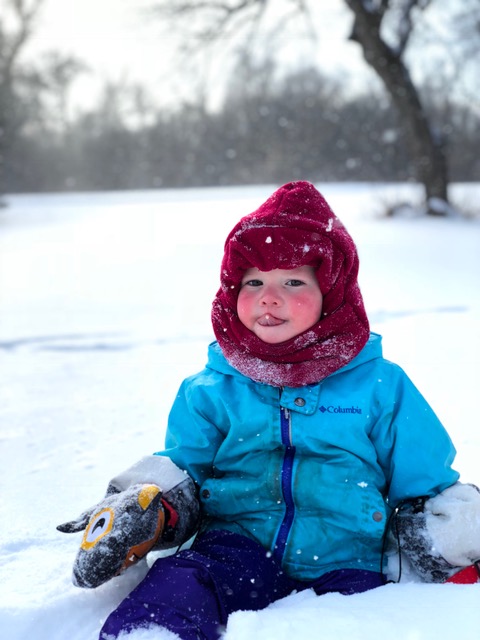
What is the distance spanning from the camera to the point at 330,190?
14.5m

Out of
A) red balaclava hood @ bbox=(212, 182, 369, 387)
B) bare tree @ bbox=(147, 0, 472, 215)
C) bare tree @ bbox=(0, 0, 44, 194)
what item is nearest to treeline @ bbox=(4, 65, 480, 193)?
bare tree @ bbox=(0, 0, 44, 194)

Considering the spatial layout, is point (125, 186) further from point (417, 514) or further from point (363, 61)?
point (417, 514)

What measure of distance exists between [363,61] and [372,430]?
787cm

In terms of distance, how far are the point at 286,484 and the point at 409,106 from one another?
755 cm

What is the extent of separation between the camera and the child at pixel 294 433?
1255 millimetres

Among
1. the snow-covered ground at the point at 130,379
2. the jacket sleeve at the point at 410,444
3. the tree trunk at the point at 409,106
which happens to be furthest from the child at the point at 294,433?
the tree trunk at the point at 409,106

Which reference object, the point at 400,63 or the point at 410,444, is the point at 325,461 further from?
the point at 400,63

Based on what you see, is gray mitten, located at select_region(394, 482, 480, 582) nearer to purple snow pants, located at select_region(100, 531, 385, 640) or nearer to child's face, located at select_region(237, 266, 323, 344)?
purple snow pants, located at select_region(100, 531, 385, 640)

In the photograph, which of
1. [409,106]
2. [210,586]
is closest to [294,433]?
[210,586]

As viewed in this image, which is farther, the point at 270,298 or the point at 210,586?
the point at 270,298

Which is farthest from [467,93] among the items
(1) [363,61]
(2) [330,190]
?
(1) [363,61]

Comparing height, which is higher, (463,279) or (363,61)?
(363,61)

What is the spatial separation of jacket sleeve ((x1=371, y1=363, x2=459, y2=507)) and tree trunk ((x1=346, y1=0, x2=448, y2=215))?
728cm

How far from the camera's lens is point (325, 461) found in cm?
129
